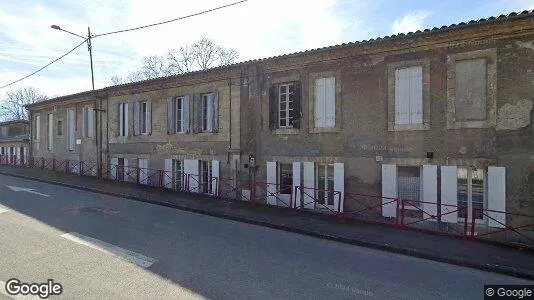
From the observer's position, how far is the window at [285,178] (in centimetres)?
1325

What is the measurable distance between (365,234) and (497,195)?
3.52m

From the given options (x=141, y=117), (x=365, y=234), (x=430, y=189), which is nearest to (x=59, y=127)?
(x=141, y=117)

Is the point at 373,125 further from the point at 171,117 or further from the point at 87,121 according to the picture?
the point at 87,121

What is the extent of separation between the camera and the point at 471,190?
394 inches

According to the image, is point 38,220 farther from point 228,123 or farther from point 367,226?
point 367,226

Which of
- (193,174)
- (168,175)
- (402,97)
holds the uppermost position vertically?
(402,97)

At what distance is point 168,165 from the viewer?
1695cm

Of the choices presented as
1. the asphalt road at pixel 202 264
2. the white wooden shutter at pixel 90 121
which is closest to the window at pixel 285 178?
the asphalt road at pixel 202 264

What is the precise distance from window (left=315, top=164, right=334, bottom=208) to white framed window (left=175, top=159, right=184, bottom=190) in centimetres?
688

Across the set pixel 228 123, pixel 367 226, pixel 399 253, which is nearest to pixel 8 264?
pixel 399 253

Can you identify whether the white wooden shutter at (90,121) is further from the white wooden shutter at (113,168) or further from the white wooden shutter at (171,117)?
the white wooden shutter at (171,117)

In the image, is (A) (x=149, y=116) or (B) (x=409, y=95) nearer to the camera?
(B) (x=409, y=95)

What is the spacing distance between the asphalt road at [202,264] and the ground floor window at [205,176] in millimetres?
5272

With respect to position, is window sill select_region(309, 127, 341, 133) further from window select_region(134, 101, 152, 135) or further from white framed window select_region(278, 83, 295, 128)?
window select_region(134, 101, 152, 135)
